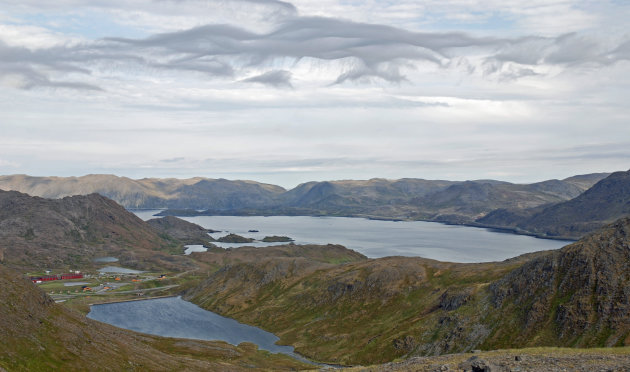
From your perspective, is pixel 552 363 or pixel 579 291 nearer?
pixel 552 363

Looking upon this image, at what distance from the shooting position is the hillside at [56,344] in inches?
3216

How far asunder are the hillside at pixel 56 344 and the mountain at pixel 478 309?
39586 millimetres

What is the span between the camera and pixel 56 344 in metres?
89.1

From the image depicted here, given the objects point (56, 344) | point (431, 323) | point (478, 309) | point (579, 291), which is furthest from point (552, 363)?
point (56, 344)

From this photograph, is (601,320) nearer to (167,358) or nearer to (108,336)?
(167,358)

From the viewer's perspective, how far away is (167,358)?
109m

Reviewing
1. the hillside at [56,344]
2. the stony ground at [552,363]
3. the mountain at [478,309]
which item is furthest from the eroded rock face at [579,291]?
the hillside at [56,344]

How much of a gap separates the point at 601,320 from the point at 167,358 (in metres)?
98.6

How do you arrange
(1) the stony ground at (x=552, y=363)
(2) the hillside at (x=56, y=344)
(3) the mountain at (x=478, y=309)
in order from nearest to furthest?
(1) the stony ground at (x=552, y=363) < (2) the hillside at (x=56, y=344) < (3) the mountain at (x=478, y=309)

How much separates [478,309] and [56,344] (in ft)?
333

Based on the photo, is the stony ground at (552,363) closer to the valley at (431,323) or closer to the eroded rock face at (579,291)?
the valley at (431,323)

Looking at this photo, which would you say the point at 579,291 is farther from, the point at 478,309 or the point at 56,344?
the point at 56,344

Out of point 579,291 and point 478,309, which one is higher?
point 579,291

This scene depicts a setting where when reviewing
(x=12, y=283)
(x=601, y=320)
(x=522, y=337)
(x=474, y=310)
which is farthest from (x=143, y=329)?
(x=601, y=320)
